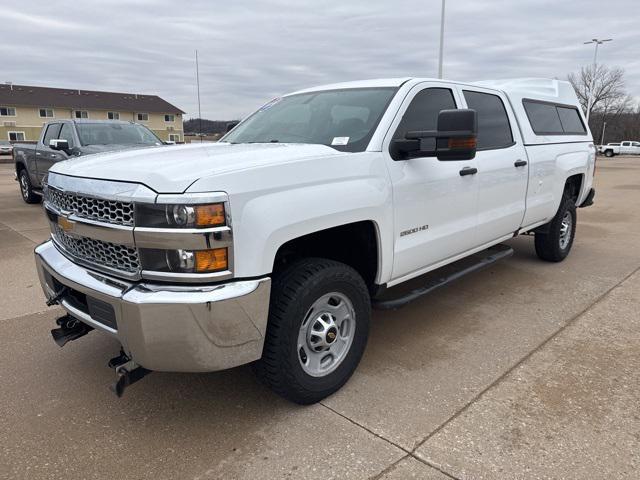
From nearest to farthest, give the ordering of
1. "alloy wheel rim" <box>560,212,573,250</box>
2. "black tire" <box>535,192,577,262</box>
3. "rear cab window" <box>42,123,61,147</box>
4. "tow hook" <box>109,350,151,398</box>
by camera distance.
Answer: "tow hook" <box>109,350,151,398</box>, "black tire" <box>535,192,577,262</box>, "alloy wheel rim" <box>560,212,573,250</box>, "rear cab window" <box>42,123,61,147</box>

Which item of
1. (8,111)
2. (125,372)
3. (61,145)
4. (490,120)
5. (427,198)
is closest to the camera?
(125,372)

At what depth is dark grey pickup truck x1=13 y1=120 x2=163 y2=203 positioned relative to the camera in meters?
8.68

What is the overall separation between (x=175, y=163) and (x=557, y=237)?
480 cm

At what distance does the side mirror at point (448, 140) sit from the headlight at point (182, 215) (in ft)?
4.55

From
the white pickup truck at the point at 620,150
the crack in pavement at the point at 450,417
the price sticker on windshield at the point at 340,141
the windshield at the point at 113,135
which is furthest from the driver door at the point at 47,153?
the white pickup truck at the point at 620,150

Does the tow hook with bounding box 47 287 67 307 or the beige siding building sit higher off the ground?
the beige siding building

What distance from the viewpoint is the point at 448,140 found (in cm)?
305

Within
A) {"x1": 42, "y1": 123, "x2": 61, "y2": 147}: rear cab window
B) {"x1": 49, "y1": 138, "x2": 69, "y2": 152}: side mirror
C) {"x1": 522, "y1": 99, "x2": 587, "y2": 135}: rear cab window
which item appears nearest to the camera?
{"x1": 522, "y1": 99, "x2": 587, "y2": 135}: rear cab window

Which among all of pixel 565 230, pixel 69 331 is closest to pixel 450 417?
pixel 69 331

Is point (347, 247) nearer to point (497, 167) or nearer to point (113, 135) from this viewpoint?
point (497, 167)

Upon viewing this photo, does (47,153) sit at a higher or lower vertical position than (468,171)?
lower

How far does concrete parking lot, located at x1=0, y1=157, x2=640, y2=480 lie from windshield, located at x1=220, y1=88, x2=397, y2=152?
156 centimetres

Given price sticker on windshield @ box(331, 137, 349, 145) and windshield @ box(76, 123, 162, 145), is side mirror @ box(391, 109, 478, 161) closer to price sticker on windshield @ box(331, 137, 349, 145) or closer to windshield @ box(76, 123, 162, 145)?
price sticker on windshield @ box(331, 137, 349, 145)

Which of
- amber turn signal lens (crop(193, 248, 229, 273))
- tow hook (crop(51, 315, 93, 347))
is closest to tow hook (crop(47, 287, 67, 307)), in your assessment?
tow hook (crop(51, 315, 93, 347))
